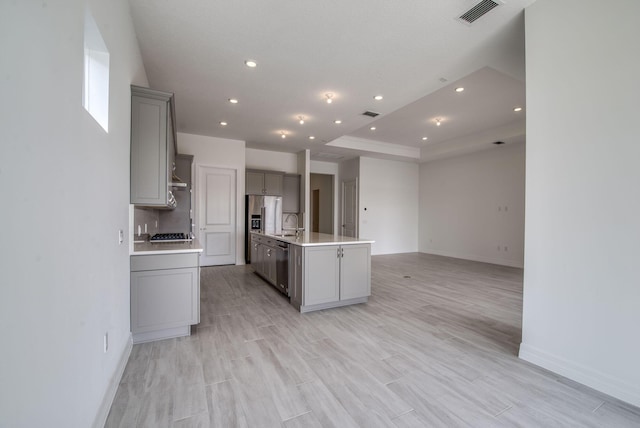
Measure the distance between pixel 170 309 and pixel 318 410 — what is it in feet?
5.88

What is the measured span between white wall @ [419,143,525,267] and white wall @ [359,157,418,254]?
369 mm

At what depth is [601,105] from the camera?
1.97 meters

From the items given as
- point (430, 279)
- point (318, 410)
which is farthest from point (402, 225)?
point (318, 410)

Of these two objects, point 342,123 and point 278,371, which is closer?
point 278,371

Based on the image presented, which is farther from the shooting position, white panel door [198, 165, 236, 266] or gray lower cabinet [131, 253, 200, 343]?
white panel door [198, 165, 236, 266]

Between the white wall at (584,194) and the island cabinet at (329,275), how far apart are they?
187cm

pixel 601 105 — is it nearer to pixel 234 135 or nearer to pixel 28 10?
pixel 28 10

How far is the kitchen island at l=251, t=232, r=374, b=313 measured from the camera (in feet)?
11.3

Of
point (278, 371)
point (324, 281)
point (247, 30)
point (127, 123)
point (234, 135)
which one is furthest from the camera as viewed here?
point (234, 135)

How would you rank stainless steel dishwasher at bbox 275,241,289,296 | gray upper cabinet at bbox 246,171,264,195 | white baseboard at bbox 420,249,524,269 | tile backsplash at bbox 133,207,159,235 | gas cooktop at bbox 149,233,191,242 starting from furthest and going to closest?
gray upper cabinet at bbox 246,171,264,195, white baseboard at bbox 420,249,524,269, stainless steel dishwasher at bbox 275,241,289,296, gas cooktop at bbox 149,233,191,242, tile backsplash at bbox 133,207,159,235

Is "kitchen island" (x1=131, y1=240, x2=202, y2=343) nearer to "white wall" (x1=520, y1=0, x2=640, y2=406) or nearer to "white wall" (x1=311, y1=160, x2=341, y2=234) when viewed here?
"white wall" (x1=520, y1=0, x2=640, y2=406)

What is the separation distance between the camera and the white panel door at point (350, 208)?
838 cm

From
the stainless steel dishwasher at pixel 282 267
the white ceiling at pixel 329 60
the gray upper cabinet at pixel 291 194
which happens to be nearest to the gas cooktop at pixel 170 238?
the stainless steel dishwasher at pixel 282 267

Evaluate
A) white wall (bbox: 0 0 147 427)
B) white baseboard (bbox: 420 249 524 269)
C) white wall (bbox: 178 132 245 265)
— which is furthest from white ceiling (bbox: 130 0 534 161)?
white baseboard (bbox: 420 249 524 269)
